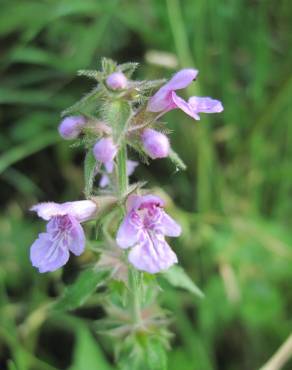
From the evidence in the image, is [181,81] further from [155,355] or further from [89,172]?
[155,355]

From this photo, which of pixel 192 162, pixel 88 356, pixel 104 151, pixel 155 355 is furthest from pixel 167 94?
pixel 192 162

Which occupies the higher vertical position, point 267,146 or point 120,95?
point 120,95

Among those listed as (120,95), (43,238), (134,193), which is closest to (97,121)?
(120,95)

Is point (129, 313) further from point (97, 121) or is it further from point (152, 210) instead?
point (97, 121)

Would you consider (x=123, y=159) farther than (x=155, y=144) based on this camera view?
Yes

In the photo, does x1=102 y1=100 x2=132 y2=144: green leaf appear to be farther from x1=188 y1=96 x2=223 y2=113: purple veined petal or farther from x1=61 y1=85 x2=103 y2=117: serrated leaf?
x1=188 y1=96 x2=223 y2=113: purple veined petal

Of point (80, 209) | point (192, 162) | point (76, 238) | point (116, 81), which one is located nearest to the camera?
point (116, 81)

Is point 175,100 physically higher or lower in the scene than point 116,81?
lower
